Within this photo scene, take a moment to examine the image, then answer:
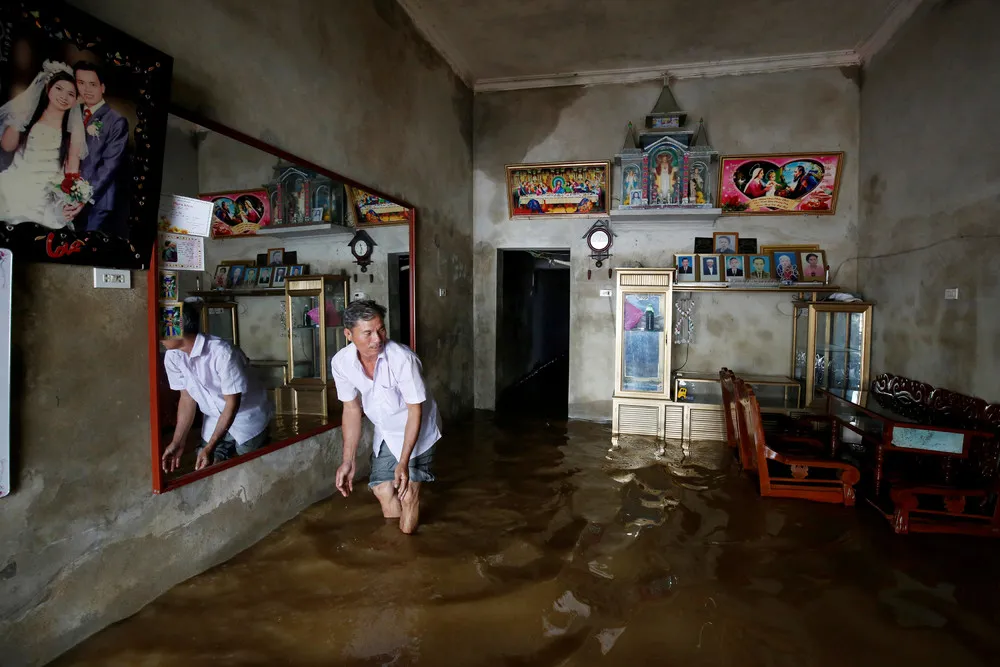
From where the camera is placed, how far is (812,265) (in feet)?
18.2

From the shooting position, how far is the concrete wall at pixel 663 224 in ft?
18.2

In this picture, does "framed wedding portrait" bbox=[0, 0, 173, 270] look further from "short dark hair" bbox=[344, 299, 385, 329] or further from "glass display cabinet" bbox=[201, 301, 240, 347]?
"short dark hair" bbox=[344, 299, 385, 329]

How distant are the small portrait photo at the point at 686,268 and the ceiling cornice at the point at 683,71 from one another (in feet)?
6.69

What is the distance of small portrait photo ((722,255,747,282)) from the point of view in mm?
5648

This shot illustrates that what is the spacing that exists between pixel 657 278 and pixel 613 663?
13.2ft

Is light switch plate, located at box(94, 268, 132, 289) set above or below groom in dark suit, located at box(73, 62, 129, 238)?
below

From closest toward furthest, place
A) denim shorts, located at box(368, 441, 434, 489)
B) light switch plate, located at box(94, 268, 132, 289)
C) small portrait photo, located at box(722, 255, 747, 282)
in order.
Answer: light switch plate, located at box(94, 268, 132, 289)
denim shorts, located at box(368, 441, 434, 489)
small portrait photo, located at box(722, 255, 747, 282)

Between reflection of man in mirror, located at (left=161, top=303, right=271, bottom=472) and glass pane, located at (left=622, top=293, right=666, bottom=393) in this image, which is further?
glass pane, located at (left=622, top=293, right=666, bottom=393)

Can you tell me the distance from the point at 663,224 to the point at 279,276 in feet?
14.3

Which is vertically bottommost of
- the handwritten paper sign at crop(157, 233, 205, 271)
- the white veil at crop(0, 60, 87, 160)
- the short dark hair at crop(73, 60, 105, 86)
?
the handwritten paper sign at crop(157, 233, 205, 271)

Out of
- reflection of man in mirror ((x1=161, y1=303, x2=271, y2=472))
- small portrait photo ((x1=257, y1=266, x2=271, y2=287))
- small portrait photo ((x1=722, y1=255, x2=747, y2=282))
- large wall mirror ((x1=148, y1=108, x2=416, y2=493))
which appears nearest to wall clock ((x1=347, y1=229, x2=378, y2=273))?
large wall mirror ((x1=148, y1=108, x2=416, y2=493))

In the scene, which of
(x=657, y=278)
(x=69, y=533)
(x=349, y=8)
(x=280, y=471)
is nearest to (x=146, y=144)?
(x=69, y=533)

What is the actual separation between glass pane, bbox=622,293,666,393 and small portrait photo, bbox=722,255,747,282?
0.92 metres

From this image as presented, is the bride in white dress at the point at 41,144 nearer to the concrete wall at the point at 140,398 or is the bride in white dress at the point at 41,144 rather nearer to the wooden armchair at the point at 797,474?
the concrete wall at the point at 140,398
